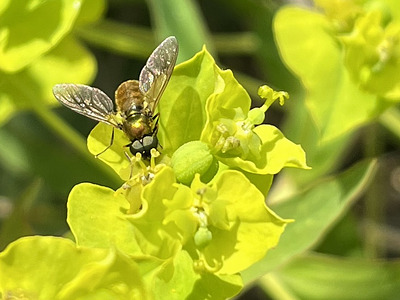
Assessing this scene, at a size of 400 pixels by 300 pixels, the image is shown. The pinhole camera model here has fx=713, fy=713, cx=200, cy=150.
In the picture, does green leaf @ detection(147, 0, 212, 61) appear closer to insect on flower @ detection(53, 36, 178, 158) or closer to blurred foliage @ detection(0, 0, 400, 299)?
blurred foliage @ detection(0, 0, 400, 299)

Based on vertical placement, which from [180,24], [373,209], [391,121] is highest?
[180,24]

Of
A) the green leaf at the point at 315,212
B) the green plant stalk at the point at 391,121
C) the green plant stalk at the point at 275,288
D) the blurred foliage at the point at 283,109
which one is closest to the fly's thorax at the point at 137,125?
the blurred foliage at the point at 283,109

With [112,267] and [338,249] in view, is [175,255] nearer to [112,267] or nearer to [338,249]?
[112,267]

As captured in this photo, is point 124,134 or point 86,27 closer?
point 124,134

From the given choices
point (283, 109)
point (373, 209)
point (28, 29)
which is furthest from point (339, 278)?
point (28, 29)

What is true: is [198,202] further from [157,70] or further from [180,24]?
[180,24]

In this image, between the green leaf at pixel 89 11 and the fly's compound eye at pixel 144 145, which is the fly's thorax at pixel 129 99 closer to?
the fly's compound eye at pixel 144 145

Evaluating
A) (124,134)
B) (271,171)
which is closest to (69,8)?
(124,134)

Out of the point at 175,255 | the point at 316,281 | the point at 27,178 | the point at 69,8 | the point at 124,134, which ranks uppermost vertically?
the point at 69,8
